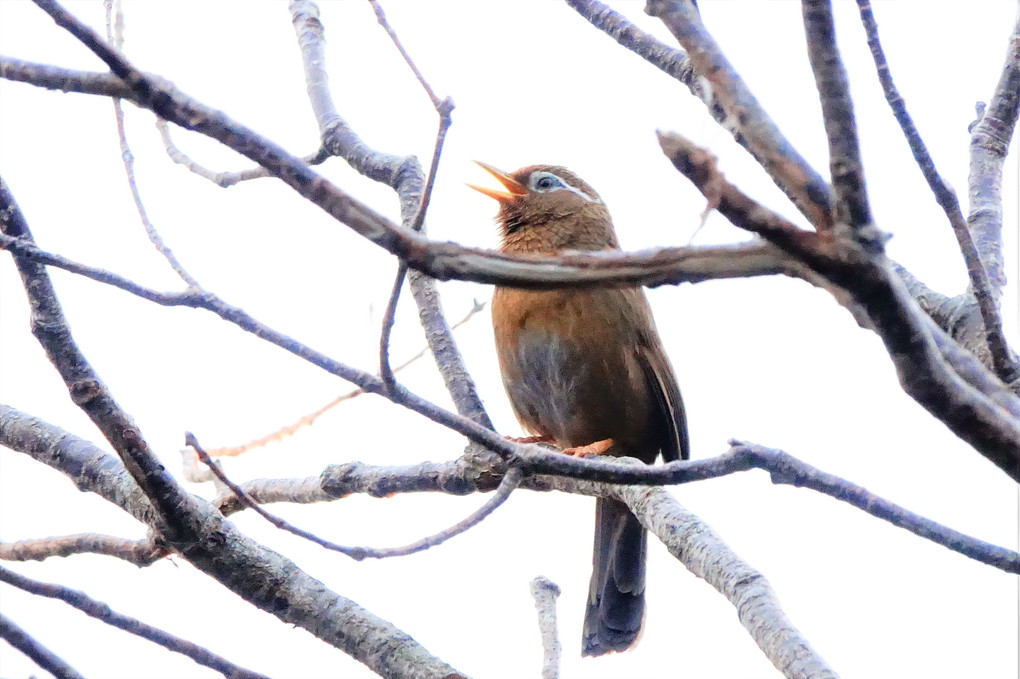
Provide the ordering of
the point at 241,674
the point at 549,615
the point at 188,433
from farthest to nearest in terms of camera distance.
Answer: the point at 549,615, the point at 188,433, the point at 241,674

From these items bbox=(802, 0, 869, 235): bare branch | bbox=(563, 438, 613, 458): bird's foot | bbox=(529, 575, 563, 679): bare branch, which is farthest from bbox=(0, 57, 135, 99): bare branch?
bbox=(563, 438, 613, 458): bird's foot

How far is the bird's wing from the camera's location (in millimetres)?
5160

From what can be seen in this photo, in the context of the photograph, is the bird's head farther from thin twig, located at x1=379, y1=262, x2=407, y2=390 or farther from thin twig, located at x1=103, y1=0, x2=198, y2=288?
thin twig, located at x1=379, y1=262, x2=407, y2=390

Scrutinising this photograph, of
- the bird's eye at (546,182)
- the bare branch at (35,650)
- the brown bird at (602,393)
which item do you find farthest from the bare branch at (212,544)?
the bird's eye at (546,182)

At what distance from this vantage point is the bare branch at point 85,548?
2.80m

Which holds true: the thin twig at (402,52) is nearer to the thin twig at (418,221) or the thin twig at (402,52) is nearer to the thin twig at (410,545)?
the thin twig at (418,221)

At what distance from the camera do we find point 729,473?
1766mm

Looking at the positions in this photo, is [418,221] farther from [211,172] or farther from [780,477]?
[211,172]

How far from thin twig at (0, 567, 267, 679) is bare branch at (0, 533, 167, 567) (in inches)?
22.3

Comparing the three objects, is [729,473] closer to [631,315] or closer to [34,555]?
[34,555]

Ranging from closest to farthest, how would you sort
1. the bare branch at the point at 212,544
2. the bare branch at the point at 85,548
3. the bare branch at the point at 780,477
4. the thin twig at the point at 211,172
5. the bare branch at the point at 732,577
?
1. the bare branch at the point at 780,477
2. the bare branch at the point at 732,577
3. the bare branch at the point at 212,544
4. the bare branch at the point at 85,548
5. the thin twig at the point at 211,172

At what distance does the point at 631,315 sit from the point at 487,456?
2162 millimetres

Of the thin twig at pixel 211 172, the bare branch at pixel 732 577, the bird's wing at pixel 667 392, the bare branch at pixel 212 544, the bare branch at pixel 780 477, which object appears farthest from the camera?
the bird's wing at pixel 667 392

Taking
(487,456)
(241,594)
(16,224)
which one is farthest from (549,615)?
(16,224)
